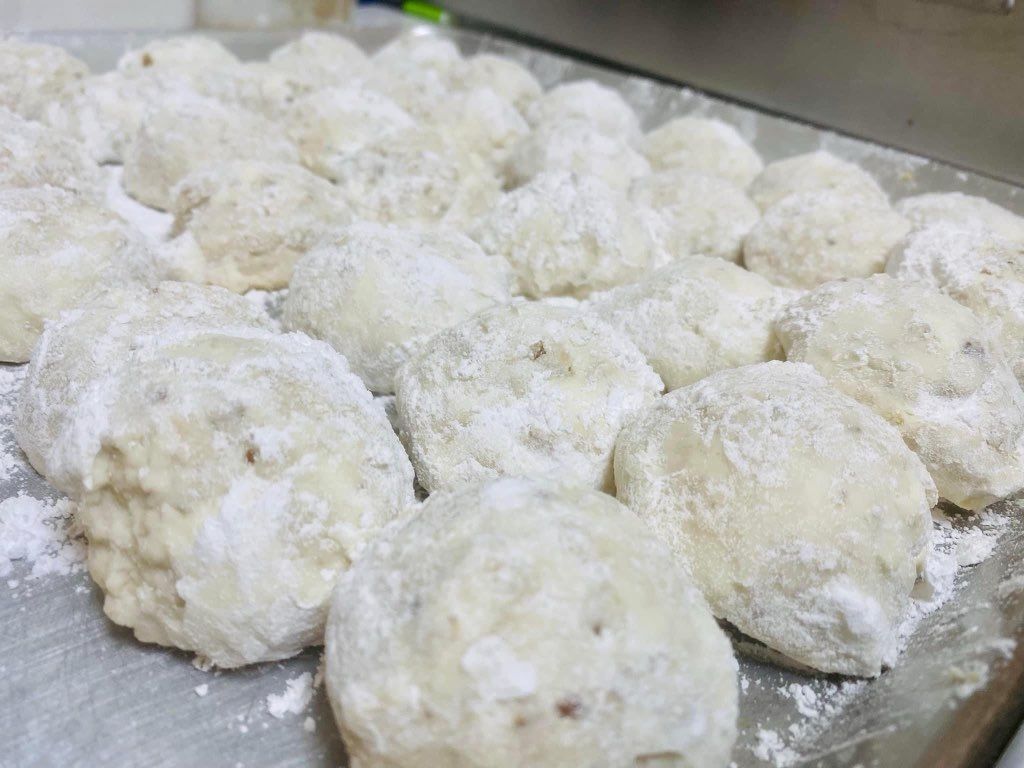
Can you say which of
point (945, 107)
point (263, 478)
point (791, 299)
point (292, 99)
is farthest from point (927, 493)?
point (292, 99)

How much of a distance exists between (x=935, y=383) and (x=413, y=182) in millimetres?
1161

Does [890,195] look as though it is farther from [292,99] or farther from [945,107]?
[292,99]

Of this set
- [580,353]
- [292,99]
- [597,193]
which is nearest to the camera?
[580,353]

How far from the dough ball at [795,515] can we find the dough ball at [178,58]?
75.5 inches

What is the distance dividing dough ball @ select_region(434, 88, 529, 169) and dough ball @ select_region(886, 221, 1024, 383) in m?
1.16

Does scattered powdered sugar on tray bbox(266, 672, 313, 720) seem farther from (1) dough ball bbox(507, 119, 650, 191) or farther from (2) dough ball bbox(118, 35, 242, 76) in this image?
(2) dough ball bbox(118, 35, 242, 76)

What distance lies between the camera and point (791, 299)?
141cm

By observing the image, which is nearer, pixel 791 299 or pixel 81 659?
pixel 81 659

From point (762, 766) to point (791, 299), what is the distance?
2.65 feet

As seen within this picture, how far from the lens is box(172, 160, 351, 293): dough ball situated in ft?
5.25

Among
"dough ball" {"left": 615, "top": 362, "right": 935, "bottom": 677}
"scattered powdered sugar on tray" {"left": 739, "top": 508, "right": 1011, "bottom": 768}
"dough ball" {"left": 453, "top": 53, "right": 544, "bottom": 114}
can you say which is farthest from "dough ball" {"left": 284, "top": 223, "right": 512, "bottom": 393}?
"dough ball" {"left": 453, "top": 53, "right": 544, "bottom": 114}

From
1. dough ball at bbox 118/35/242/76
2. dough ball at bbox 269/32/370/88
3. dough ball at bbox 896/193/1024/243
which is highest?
dough ball at bbox 896/193/1024/243

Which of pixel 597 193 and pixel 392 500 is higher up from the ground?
pixel 597 193

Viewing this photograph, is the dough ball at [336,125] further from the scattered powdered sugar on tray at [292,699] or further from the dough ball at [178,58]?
the scattered powdered sugar on tray at [292,699]
